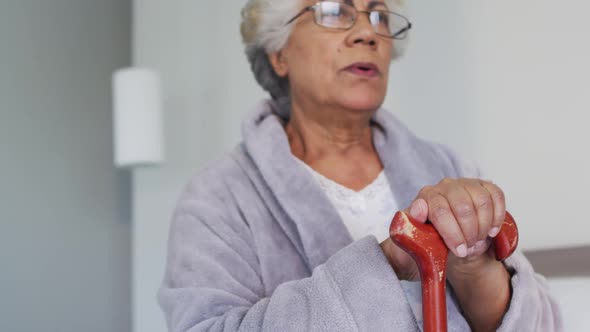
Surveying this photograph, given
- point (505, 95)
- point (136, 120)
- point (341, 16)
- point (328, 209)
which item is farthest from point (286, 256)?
point (136, 120)

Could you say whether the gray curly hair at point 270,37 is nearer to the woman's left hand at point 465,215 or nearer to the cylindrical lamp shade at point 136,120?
the woman's left hand at point 465,215

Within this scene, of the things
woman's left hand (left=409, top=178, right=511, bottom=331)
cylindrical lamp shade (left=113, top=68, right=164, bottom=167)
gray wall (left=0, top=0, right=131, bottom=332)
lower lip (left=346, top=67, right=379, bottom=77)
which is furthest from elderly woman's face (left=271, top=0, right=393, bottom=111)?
gray wall (left=0, top=0, right=131, bottom=332)

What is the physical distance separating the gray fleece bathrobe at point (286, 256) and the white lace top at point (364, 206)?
0.03 metres

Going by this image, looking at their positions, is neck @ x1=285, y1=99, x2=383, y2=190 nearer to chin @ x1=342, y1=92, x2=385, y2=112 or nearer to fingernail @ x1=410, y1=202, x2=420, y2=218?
chin @ x1=342, y1=92, x2=385, y2=112

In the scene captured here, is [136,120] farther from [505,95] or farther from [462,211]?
[462,211]

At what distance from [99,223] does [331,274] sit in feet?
5.98

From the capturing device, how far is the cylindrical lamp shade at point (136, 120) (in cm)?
196

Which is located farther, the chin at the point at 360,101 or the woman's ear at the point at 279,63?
the woman's ear at the point at 279,63

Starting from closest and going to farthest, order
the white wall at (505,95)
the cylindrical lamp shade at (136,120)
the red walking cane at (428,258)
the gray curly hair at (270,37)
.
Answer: the red walking cane at (428,258) < the gray curly hair at (270,37) < the white wall at (505,95) < the cylindrical lamp shade at (136,120)

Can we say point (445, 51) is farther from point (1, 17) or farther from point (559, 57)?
point (1, 17)

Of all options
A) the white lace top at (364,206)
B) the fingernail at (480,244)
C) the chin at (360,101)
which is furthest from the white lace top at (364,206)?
the fingernail at (480,244)

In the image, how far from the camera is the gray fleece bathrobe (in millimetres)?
689

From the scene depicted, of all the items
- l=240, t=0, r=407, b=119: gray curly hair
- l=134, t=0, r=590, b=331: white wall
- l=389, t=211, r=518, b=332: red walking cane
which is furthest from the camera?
l=134, t=0, r=590, b=331: white wall

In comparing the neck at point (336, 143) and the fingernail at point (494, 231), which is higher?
the neck at point (336, 143)
